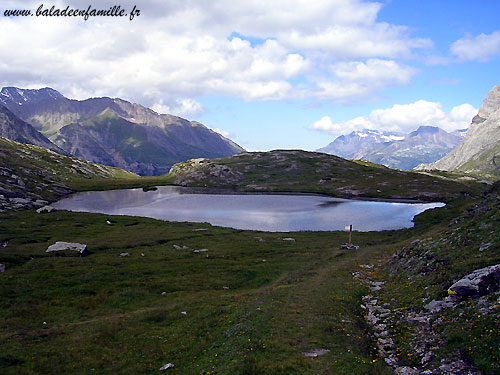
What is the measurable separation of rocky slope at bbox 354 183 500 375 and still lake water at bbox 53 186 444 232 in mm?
74253

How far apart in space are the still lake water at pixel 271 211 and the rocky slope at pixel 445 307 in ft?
244

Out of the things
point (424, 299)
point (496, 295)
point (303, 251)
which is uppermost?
point (496, 295)

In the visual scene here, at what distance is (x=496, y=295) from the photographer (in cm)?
2334

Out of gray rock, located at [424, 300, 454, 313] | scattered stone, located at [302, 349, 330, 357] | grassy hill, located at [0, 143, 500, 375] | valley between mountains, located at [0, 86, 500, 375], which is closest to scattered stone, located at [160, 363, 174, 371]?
valley between mountains, located at [0, 86, 500, 375]

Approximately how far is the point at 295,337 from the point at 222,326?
830 cm

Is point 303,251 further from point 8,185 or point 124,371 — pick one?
point 8,185

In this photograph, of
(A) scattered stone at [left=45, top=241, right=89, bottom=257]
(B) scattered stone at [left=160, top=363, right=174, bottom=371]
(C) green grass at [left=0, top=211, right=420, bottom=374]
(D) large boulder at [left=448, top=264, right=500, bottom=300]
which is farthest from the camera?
(A) scattered stone at [left=45, top=241, right=89, bottom=257]

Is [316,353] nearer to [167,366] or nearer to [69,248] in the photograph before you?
[167,366]

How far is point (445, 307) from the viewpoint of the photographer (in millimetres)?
26672

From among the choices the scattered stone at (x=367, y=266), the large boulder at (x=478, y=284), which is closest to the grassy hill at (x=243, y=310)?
the scattered stone at (x=367, y=266)

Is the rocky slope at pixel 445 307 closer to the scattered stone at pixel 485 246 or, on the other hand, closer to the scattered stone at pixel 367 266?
the scattered stone at pixel 485 246

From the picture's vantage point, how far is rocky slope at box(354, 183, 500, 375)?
67.8 ft

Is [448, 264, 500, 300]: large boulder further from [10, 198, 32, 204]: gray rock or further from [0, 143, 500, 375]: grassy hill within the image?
[10, 198, 32, 204]: gray rock

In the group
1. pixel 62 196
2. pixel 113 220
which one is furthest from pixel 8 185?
pixel 113 220
